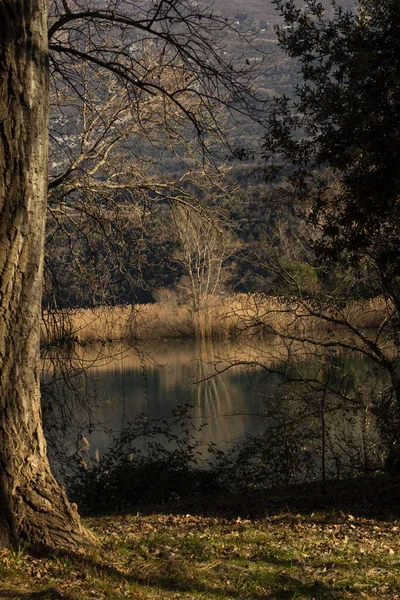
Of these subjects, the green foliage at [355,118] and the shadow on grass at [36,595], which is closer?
the shadow on grass at [36,595]

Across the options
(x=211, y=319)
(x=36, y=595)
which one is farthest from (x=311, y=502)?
(x=211, y=319)

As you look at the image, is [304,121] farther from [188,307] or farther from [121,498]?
[188,307]

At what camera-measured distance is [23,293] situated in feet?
13.1

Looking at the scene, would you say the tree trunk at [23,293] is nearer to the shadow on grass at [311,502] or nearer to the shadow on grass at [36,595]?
the shadow on grass at [36,595]

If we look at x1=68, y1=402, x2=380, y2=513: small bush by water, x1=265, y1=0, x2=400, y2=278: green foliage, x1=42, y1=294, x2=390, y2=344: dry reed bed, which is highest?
x1=265, y1=0, x2=400, y2=278: green foliage

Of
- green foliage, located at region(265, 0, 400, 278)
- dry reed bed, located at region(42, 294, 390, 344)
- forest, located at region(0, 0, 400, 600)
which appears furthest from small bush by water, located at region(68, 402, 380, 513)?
green foliage, located at region(265, 0, 400, 278)

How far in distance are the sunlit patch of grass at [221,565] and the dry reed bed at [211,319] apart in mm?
3508

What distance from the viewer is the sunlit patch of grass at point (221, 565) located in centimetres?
362

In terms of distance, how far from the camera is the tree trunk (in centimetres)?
393

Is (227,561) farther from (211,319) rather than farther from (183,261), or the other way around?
(211,319)

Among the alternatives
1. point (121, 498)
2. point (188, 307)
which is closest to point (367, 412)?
point (121, 498)

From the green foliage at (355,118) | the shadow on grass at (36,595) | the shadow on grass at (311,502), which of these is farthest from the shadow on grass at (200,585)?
the green foliage at (355,118)

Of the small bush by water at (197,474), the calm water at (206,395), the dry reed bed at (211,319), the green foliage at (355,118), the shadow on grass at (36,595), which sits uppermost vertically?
the green foliage at (355,118)

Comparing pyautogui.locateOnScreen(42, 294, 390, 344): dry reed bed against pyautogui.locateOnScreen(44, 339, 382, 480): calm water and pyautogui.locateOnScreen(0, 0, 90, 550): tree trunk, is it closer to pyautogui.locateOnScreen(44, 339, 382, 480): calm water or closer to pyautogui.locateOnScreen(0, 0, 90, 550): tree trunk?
pyautogui.locateOnScreen(44, 339, 382, 480): calm water
